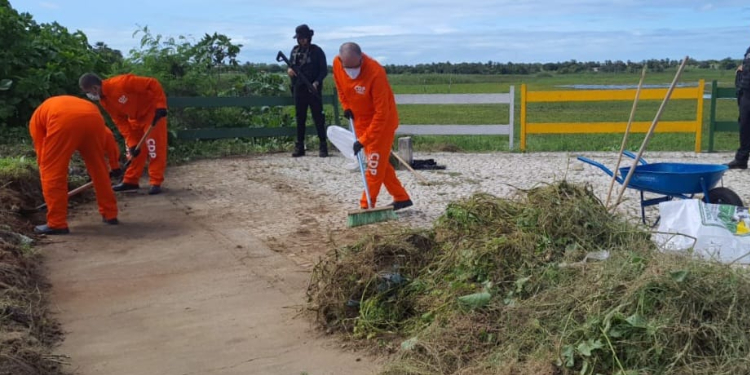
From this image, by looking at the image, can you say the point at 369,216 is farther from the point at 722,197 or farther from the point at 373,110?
the point at 722,197

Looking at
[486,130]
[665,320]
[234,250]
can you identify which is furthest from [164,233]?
[486,130]

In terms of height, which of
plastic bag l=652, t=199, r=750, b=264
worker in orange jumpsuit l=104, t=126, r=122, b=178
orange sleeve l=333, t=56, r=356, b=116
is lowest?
plastic bag l=652, t=199, r=750, b=264

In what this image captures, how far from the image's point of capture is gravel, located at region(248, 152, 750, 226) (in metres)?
9.20

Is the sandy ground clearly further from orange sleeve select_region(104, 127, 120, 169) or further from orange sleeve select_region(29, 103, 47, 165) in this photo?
orange sleeve select_region(29, 103, 47, 165)

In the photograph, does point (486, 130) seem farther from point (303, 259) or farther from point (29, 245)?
point (29, 245)

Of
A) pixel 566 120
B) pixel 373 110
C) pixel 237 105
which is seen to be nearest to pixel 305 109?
pixel 237 105

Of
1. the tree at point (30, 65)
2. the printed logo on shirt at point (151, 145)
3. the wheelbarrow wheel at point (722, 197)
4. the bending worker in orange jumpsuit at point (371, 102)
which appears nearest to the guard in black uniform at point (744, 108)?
the wheelbarrow wheel at point (722, 197)

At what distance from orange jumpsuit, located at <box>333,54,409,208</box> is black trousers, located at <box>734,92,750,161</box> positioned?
5.84 meters

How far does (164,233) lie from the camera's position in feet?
26.1

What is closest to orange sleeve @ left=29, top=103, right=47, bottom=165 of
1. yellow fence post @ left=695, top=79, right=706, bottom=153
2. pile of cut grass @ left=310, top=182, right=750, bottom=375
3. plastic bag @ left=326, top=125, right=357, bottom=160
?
plastic bag @ left=326, top=125, right=357, bottom=160

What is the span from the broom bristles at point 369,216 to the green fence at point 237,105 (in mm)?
6712

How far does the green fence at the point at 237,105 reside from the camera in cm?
1352

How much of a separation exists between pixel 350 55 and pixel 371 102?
1.99ft

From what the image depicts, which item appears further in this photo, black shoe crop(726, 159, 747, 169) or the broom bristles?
black shoe crop(726, 159, 747, 169)
